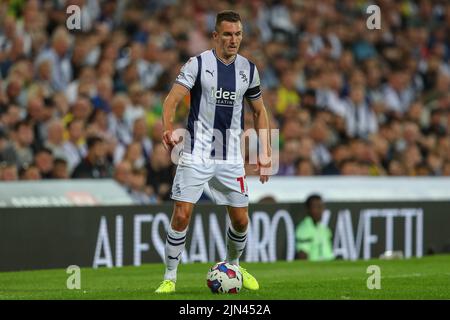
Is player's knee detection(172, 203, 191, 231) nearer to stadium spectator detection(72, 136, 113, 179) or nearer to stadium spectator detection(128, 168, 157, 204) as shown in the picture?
stadium spectator detection(72, 136, 113, 179)

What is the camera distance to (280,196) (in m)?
17.6

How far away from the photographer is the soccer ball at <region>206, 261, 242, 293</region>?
10219 mm

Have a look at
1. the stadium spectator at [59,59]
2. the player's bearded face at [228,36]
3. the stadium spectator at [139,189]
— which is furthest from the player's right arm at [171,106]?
the stadium spectator at [59,59]

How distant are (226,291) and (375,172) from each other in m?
10.1

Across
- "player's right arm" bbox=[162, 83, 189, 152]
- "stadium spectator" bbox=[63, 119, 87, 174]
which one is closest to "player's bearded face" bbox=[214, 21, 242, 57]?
"player's right arm" bbox=[162, 83, 189, 152]

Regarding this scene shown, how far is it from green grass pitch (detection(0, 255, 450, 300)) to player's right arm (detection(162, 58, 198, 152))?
1499 mm

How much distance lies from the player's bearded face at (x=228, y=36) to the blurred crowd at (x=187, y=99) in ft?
17.9

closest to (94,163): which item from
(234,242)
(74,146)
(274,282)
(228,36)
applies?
(74,146)

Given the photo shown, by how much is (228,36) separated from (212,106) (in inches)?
25.2

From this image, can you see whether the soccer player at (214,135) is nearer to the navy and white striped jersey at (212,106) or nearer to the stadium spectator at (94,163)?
the navy and white striped jersey at (212,106)

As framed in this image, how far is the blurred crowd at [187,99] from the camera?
53.2 ft

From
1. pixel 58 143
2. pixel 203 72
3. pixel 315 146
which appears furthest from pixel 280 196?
pixel 203 72

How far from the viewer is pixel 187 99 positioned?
1828 centimetres

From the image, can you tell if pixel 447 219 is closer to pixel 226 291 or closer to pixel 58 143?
pixel 58 143
